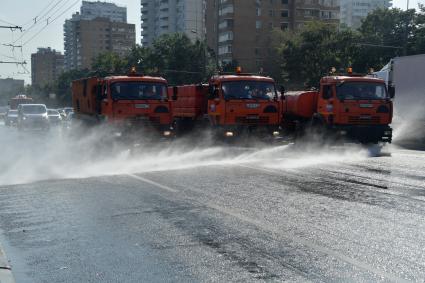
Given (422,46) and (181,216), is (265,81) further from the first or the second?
(422,46)

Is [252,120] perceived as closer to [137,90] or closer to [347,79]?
[347,79]

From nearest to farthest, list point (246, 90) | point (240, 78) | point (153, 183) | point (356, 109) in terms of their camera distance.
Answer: point (153, 183) → point (356, 109) → point (246, 90) → point (240, 78)

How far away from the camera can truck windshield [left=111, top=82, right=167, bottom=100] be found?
1939 cm

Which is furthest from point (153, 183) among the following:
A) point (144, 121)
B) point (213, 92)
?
point (213, 92)

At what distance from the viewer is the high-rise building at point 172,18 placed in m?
153

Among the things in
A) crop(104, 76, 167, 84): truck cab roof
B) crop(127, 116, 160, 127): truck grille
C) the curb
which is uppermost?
crop(104, 76, 167, 84): truck cab roof

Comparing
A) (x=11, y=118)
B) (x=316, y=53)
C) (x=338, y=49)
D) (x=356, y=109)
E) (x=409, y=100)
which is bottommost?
(x=11, y=118)

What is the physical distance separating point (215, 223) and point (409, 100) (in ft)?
68.5

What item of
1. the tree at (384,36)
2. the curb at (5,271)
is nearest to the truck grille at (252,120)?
the curb at (5,271)

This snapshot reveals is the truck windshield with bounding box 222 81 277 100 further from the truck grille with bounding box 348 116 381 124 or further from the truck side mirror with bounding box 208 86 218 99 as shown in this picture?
the truck grille with bounding box 348 116 381 124

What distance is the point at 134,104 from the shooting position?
19266mm

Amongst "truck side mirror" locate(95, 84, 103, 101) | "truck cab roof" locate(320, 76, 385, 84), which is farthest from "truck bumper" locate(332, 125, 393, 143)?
"truck side mirror" locate(95, 84, 103, 101)

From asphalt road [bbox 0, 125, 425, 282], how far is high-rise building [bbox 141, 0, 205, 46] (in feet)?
420

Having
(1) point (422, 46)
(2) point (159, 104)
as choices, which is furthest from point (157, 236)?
(1) point (422, 46)
